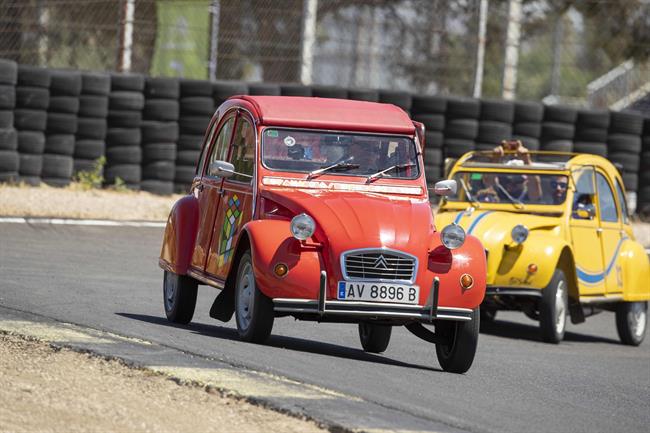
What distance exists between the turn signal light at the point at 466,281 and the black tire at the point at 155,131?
1034 cm

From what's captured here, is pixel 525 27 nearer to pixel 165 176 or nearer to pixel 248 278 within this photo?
pixel 165 176

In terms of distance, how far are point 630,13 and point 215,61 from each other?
873 centimetres

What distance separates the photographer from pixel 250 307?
9328 mm

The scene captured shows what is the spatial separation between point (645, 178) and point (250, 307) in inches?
502

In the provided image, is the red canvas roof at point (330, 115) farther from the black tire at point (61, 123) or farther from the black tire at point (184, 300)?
the black tire at point (61, 123)

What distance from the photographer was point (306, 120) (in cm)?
1035

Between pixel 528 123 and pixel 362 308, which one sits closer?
pixel 362 308

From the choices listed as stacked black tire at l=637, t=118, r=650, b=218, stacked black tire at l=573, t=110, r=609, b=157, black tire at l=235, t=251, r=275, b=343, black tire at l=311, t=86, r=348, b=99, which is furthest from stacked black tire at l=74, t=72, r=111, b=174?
black tire at l=235, t=251, r=275, b=343

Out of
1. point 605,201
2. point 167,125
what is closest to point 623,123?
point 605,201

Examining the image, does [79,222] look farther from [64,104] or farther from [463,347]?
[463,347]

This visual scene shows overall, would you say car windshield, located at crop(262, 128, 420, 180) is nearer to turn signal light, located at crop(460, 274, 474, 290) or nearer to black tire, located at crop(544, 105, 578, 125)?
turn signal light, located at crop(460, 274, 474, 290)

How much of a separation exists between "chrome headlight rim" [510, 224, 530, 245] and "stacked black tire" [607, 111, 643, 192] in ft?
25.0

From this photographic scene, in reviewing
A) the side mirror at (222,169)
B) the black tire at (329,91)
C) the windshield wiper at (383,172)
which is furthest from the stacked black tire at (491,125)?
the side mirror at (222,169)

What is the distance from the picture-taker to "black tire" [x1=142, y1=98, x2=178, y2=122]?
19047 mm
